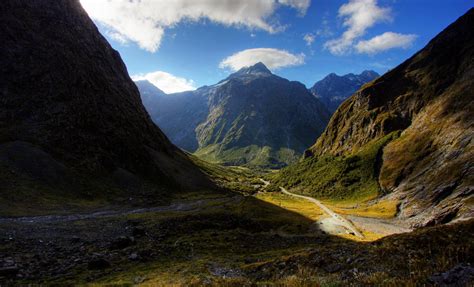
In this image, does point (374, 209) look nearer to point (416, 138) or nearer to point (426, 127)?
point (416, 138)

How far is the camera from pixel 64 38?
142 metres

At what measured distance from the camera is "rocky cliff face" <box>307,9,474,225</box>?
8062 cm

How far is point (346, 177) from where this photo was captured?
135 m

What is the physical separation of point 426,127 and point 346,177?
37156mm

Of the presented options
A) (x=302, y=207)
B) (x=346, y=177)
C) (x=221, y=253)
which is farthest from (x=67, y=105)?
(x=346, y=177)

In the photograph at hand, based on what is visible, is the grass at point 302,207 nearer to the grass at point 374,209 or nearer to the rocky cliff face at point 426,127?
the grass at point 374,209

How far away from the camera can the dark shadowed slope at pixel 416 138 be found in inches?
3238

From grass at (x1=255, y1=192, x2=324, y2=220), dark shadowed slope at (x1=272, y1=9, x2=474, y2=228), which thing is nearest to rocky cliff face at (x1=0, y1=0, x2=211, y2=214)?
grass at (x1=255, y1=192, x2=324, y2=220)

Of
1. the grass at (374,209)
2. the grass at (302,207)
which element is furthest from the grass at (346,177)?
the grass at (302,207)

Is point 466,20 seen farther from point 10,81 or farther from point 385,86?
point 10,81

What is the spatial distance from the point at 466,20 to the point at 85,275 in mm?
183597

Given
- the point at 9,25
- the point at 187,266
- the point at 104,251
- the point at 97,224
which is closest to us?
the point at 187,266

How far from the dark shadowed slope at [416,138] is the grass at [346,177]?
1.84 feet

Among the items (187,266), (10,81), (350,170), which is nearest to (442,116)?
(350,170)
